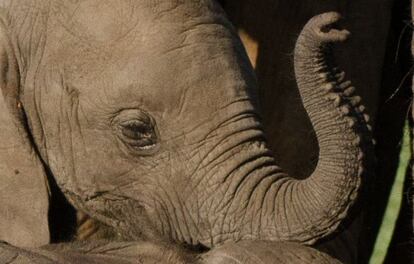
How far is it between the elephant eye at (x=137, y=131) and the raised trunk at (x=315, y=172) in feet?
1.00

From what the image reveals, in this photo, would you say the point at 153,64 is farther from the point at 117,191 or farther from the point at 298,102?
the point at 298,102

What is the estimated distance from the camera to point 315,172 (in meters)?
5.25

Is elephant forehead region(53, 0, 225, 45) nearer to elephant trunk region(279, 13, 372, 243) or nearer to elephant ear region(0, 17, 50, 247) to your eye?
elephant ear region(0, 17, 50, 247)

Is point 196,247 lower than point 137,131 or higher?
lower

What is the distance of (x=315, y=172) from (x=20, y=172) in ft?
3.43

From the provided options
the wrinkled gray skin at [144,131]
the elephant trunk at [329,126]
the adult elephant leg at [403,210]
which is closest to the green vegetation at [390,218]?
the adult elephant leg at [403,210]

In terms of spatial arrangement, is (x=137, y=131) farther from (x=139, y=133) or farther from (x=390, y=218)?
(x=390, y=218)

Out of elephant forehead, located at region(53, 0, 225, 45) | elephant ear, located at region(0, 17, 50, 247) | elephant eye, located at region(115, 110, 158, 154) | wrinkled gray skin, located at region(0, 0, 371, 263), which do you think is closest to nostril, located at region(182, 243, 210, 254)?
wrinkled gray skin, located at region(0, 0, 371, 263)

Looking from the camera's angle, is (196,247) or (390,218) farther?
(390,218)

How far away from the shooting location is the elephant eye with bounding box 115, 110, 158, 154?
5.55 meters

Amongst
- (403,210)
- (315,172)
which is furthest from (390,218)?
(315,172)

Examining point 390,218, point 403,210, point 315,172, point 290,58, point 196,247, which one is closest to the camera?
point 315,172

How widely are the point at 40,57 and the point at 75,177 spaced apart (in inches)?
15.9

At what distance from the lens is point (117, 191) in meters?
5.66
